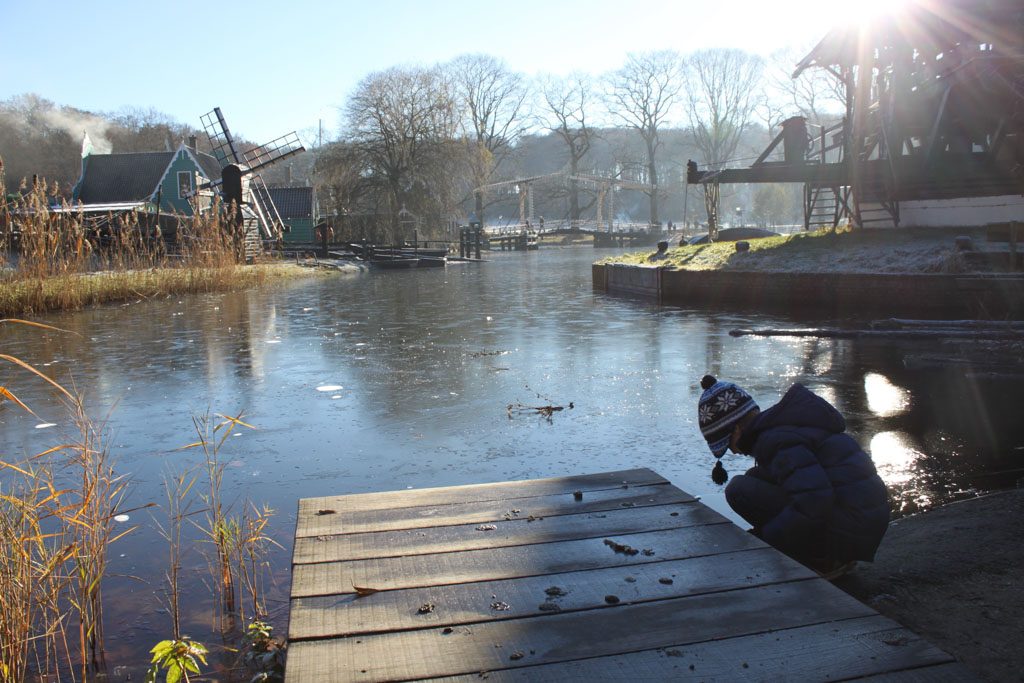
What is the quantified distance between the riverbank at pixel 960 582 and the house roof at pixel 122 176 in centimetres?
Answer: 5054

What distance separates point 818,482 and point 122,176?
53923 millimetres

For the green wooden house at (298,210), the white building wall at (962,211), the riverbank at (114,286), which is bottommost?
the riverbank at (114,286)

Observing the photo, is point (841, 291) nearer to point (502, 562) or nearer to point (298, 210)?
point (502, 562)

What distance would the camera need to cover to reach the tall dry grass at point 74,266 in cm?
1490

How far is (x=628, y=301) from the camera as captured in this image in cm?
1903

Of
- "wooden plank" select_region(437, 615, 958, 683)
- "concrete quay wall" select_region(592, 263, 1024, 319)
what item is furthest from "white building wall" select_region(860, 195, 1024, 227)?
"wooden plank" select_region(437, 615, 958, 683)

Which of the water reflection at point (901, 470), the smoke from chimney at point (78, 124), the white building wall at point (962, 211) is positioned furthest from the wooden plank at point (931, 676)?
the smoke from chimney at point (78, 124)

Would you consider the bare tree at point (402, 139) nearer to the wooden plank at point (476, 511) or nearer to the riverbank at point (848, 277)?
the riverbank at point (848, 277)

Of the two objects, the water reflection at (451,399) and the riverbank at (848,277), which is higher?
the riverbank at (848,277)

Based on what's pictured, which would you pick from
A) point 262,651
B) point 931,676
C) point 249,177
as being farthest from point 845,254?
point 249,177

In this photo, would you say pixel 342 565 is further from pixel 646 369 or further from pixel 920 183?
pixel 920 183

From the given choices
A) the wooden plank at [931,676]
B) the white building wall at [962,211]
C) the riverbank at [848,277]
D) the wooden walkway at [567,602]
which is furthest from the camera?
the white building wall at [962,211]

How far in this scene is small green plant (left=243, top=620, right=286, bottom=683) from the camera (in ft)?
10.8

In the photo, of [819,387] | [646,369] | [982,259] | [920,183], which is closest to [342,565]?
[819,387]
